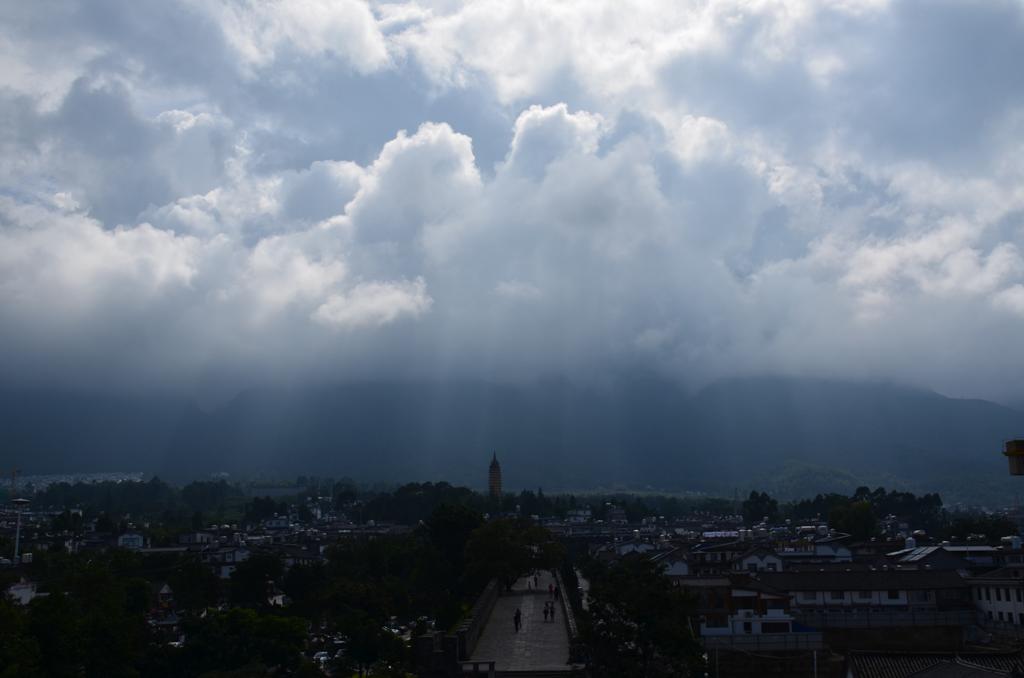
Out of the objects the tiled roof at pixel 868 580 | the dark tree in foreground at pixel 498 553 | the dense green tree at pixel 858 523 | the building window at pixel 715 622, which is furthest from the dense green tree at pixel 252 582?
the dense green tree at pixel 858 523

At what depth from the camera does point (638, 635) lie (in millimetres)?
24609

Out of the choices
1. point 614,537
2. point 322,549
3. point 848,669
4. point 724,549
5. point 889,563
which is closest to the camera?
point 848,669

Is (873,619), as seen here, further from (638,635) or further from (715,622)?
(638,635)

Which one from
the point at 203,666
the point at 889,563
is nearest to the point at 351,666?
the point at 203,666

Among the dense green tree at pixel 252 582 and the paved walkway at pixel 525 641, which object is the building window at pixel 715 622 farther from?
the dense green tree at pixel 252 582

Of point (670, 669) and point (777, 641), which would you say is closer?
point (670, 669)

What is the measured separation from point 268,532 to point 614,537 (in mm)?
36982

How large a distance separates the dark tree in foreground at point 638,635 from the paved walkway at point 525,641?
154 inches

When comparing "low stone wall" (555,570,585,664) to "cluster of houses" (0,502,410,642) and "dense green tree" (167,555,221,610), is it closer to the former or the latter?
"cluster of houses" (0,502,410,642)

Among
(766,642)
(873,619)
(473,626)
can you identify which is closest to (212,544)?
(473,626)

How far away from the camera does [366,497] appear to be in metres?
169

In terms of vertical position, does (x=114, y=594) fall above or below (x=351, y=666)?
above

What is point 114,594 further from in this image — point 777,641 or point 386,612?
point 777,641

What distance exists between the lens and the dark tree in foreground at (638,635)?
2452 cm
